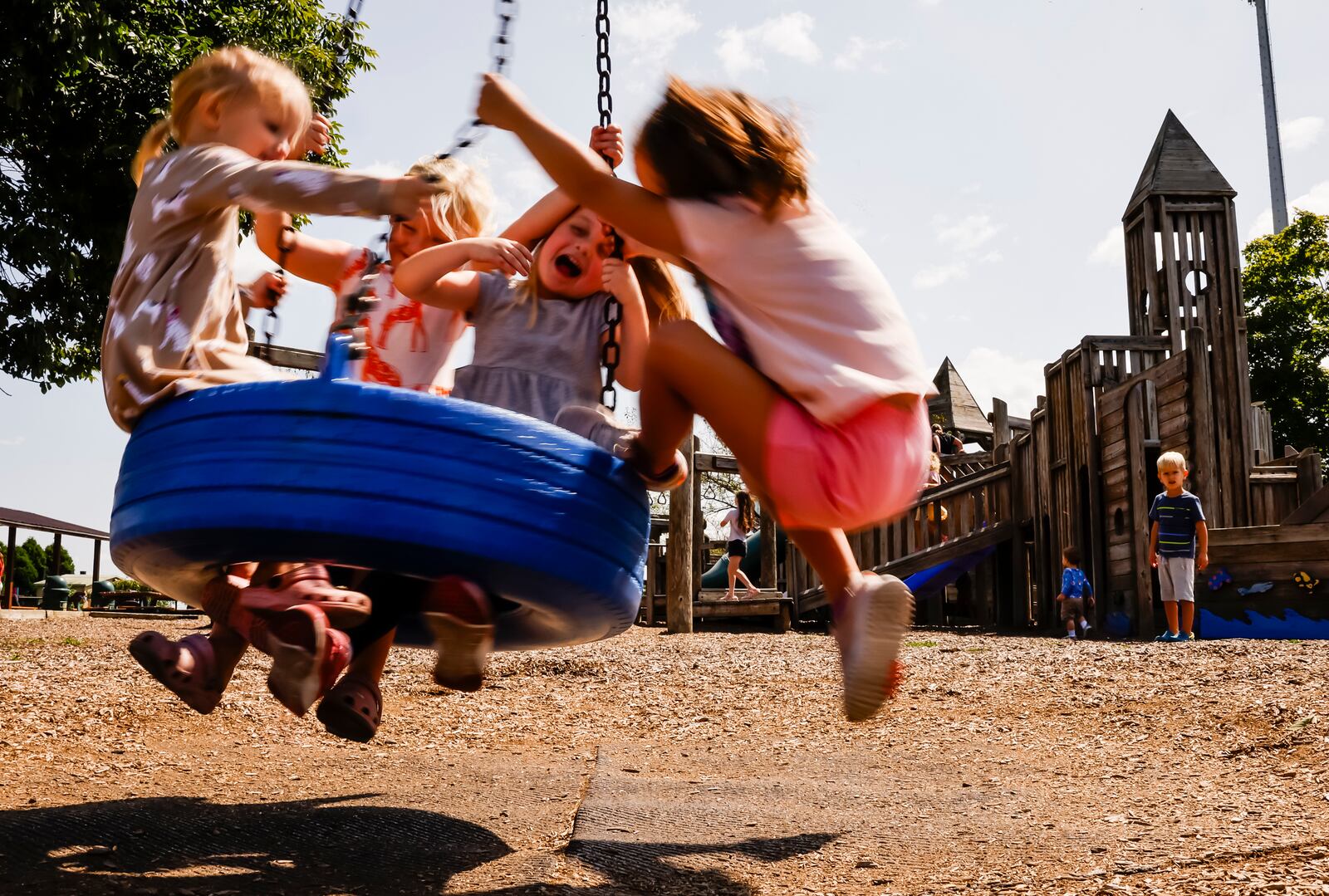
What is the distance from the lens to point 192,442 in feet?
6.71

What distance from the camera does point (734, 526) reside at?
10.9 meters

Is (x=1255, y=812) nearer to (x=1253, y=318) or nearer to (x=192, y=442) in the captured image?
(x=192, y=442)

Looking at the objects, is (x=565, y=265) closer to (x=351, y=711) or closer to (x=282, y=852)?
(x=351, y=711)

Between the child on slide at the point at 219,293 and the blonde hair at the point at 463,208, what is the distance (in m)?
0.58

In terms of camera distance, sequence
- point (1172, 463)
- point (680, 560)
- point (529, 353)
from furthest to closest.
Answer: point (680, 560) → point (1172, 463) → point (529, 353)

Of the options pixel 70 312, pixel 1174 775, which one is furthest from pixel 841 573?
pixel 70 312

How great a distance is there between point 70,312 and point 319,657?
25.3 ft

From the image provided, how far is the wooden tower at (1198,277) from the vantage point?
31.2 ft

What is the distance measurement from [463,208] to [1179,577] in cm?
641

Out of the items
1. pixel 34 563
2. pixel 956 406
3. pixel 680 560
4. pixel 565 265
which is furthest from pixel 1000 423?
pixel 34 563

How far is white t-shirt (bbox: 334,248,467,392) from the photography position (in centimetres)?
293

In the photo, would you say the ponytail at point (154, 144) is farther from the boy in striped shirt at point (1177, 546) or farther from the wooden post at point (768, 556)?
the wooden post at point (768, 556)

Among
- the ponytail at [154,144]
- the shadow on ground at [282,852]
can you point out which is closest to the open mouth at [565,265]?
the ponytail at [154,144]

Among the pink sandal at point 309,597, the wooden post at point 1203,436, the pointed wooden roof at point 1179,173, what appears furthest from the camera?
the pointed wooden roof at point 1179,173
